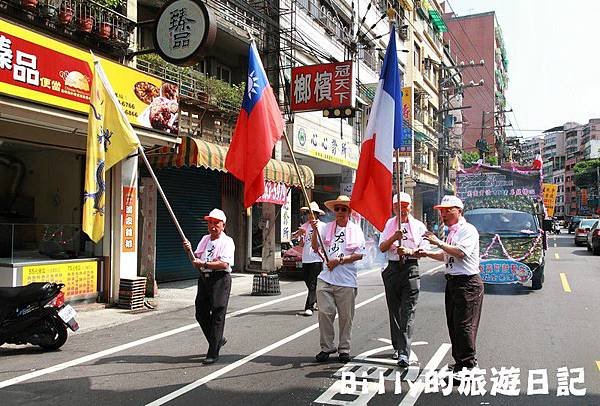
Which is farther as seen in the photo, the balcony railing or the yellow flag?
the balcony railing

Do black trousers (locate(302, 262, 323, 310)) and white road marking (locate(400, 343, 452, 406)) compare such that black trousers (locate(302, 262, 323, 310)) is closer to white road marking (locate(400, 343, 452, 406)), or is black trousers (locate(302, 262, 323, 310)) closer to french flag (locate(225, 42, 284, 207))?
white road marking (locate(400, 343, 452, 406))

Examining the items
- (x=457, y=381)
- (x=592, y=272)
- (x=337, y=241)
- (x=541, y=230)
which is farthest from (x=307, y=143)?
(x=457, y=381)

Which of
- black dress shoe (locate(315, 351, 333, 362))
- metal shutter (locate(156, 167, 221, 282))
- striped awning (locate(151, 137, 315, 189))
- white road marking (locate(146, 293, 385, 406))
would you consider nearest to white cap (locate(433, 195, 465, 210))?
black dress shoe (locate(315, 351, 333, 362))

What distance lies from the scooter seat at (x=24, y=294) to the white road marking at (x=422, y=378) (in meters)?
4.73

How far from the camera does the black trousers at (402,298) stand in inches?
227

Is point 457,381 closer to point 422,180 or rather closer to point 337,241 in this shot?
point 337,241

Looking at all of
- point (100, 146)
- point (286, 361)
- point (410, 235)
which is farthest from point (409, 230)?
point (100, 146)

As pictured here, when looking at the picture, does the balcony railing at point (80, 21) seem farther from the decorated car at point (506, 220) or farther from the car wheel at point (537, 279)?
the car wheel at point (537, 279)

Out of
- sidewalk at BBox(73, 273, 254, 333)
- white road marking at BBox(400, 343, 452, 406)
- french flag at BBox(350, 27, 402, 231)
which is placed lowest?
sidewalk at BBox(73, 273, 254, 333)

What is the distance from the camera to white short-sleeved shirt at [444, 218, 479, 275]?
206 inches

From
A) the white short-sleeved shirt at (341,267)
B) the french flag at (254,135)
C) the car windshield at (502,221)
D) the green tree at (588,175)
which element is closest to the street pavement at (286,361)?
the white short-sleeved shirt at (341,267)

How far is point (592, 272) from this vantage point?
1645 cm

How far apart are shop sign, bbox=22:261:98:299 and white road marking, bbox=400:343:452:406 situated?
22.5 feet

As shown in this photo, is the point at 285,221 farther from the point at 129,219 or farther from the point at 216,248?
the point at 216,248
